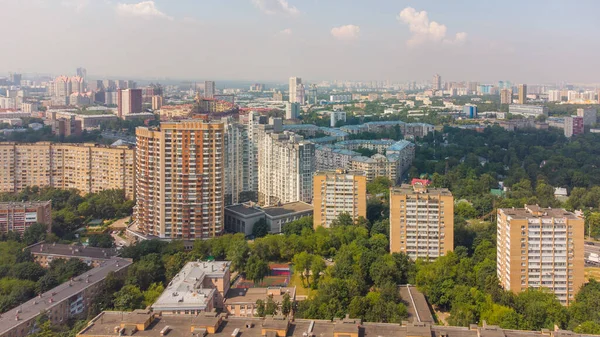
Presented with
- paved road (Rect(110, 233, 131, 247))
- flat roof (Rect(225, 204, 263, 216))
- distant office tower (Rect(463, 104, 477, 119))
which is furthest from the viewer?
distant office tower (Rect(463, 104, 477, 119))

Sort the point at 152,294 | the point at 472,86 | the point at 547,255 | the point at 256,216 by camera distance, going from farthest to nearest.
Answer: the point at 472,86 → the point at 256,216 → the point at 547,255 → the point at 152,294

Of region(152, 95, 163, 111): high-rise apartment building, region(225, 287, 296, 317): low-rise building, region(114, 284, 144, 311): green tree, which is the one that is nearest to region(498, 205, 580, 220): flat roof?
region(225, 287, 296, 317): low-rise building

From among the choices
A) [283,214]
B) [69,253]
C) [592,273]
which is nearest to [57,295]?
[69,253]

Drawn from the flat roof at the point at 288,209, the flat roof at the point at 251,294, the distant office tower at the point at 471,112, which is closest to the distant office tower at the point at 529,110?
the distant office tower at the point at 471,112

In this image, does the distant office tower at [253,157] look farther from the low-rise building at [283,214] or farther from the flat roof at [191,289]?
the flat roof at [191,289]

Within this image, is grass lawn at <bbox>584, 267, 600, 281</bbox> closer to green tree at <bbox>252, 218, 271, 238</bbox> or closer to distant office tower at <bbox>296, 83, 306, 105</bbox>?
green tree at <bbox>252, 218, 271, 238</bbox>

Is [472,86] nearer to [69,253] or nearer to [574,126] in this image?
[574,126]
